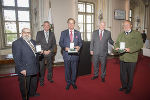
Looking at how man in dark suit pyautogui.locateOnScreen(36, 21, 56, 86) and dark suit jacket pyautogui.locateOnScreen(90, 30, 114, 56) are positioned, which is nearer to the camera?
man in dark suit pyautogui.locateOnScreen(36, 21, 56, 86)

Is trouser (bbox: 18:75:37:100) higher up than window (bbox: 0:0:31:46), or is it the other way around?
window (bbox: 0:0:31:46)

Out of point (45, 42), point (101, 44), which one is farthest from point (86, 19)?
point (45, 42)

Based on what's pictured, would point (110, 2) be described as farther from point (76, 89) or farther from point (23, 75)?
point (23, 75)

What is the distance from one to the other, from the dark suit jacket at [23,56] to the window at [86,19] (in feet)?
19.3

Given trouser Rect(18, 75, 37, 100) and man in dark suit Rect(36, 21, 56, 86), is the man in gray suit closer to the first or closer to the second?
man in dark suit Rect(36, 21, 56, 86)

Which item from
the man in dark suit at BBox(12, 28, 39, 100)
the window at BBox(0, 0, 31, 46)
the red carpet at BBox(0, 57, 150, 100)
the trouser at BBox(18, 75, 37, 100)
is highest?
the window at BBox(0, 0, 31, 46)

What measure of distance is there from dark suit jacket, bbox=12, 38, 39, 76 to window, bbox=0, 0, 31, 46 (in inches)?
148

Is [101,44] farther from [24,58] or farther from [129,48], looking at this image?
[24,58]

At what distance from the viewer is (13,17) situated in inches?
222

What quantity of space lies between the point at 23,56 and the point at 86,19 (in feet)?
20.8

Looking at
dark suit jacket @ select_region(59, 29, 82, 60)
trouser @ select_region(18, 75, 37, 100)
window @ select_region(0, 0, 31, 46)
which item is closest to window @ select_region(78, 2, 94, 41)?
window @ select_region(0, 0, 31, 46)

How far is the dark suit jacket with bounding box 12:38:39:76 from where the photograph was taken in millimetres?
2247

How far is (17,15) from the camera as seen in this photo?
18.6 feet

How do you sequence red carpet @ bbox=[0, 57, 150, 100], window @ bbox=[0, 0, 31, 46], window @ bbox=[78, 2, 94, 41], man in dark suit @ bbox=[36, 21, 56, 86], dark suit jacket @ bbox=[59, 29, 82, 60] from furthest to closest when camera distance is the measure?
1. window @ bbox=[78, 2, 94, 41]
2. window @ bbox=[0, 0, 31, 46]
3. man in dark suit @ bbox=[36, 21, 56, 86]
4. dark suit jacket @ bbox=[59, 29, 82, 60]
5. red carpet @ bbox=[0, 57, 150, 100]
